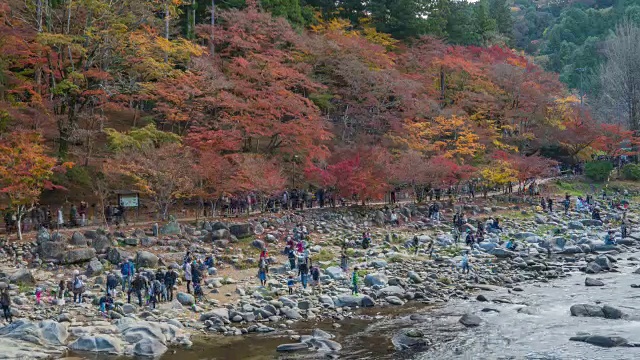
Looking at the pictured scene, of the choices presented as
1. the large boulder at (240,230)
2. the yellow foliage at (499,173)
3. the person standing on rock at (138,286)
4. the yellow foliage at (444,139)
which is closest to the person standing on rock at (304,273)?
the person standing on rock at (138,286)

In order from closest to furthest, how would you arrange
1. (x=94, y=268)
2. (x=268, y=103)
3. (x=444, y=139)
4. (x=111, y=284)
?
1. (x=111, y=284)
2. (x=94, y=268)
3. (x=268, y=103)
4. (x=444, y=139)

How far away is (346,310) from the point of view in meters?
20.1

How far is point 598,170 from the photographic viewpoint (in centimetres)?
5047

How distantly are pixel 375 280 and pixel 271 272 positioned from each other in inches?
167

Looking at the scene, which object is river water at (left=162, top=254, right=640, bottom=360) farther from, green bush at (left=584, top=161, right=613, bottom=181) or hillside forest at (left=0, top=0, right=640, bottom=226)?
green bush at (left=584, top=161, right=613, bottom=181)

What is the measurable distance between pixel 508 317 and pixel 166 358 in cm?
1060

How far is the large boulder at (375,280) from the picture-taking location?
22.9 meters

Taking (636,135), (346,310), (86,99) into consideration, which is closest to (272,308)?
(346,310)

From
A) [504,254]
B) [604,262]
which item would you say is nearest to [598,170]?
[504,254]

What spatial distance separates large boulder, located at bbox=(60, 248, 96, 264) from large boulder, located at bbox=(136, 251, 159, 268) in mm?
1808

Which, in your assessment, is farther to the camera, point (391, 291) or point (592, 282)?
point (592, 282)

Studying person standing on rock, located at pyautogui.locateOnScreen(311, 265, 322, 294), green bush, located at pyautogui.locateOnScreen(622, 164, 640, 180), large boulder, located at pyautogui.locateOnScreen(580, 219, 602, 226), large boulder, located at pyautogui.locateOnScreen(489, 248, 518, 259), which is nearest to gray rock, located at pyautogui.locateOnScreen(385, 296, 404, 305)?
person standing on rock, located at pyautogui.locateOnScreen(311, 265, 322, 294)

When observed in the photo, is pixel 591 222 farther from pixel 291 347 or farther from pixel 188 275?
pixel 291 347

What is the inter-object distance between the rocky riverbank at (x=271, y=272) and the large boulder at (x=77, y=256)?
39 millimetres
